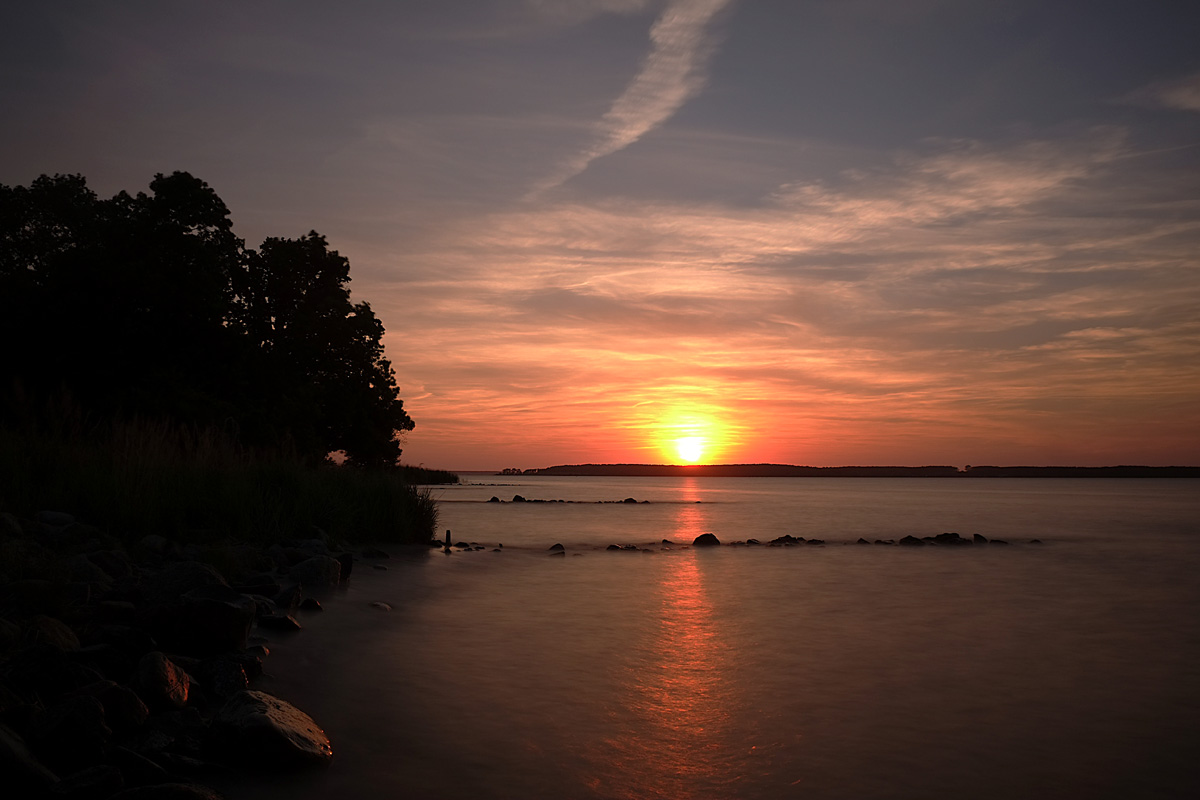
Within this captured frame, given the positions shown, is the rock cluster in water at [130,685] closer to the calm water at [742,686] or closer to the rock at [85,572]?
the rock at [85,572]

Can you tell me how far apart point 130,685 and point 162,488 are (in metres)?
8.69

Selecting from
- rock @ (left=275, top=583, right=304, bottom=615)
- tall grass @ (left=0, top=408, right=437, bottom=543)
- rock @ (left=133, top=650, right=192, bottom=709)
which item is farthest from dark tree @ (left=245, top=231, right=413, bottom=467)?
rock @ (left=133, top=650, right=192, bottom=709)

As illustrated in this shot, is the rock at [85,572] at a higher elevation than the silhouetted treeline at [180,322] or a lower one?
lower

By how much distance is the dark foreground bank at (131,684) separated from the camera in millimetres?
4594

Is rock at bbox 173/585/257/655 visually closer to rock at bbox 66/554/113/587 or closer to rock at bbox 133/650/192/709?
rock at bbox 133/650/192/709

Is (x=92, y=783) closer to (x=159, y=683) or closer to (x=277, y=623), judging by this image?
(x=159, y=683)

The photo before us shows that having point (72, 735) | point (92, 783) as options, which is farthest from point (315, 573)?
point (92, 783)

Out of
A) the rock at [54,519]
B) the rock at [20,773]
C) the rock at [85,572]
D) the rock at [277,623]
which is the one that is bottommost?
the rock at [277,623]

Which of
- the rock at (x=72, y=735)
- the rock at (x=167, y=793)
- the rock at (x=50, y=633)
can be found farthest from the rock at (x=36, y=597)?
the rock at (x=167, y=793)

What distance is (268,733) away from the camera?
5148 mm

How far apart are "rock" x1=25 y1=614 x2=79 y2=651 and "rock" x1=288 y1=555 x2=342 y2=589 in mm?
5720

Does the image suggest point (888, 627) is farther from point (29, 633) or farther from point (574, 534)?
point (574, 534)

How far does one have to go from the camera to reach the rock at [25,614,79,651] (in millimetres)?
5961

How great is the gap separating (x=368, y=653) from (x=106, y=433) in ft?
35.9
